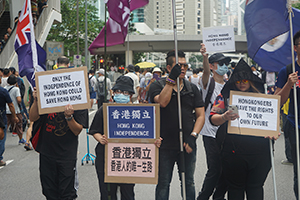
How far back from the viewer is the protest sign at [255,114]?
167 inches

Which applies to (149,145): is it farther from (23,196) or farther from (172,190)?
(23,196)

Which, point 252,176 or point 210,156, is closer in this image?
point 252,176

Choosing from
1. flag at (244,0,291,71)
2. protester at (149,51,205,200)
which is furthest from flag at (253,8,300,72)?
protester at (149,51,205,200)

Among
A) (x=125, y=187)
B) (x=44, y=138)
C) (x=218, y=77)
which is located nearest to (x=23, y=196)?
(x=44, y=138)

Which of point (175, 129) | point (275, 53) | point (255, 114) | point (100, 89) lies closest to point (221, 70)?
point (275, 53)

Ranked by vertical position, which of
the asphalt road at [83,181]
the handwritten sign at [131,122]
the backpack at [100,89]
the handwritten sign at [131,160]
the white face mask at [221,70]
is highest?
the white face mask at [221,70]

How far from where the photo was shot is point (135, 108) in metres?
4.42

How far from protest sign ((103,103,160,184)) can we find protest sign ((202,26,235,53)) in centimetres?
322

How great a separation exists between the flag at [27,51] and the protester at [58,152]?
3.29ft

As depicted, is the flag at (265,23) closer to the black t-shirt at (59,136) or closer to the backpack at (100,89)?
the black t-shirt at (59,136)

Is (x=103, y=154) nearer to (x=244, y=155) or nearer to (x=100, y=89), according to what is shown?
(x=244, y=155)

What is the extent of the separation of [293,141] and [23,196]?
4.28 metres

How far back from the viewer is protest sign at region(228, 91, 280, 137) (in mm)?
4230

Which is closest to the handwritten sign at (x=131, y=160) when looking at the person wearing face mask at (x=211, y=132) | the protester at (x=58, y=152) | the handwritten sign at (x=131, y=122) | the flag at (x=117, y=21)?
the handwritten sign at (x=131, y=122)
